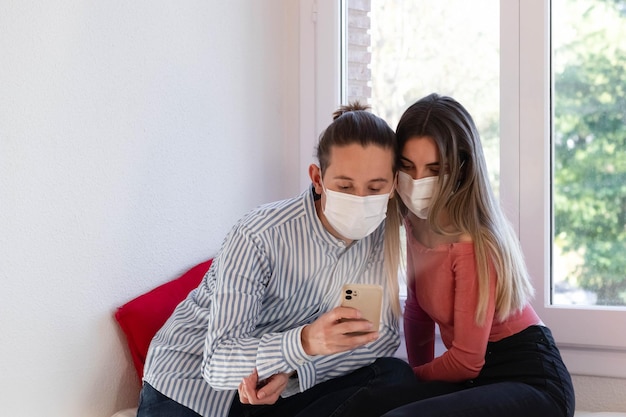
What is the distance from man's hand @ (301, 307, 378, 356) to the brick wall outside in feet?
3.35

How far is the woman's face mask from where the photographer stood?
1431 mm

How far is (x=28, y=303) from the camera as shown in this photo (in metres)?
1.24

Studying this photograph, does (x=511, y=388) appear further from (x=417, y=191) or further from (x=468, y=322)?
(x=417, y=191)

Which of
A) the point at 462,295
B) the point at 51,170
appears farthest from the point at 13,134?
the point at 462,295

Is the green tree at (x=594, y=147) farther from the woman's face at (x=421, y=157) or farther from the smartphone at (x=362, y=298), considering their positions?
the smartphone at (x=362, y=298)

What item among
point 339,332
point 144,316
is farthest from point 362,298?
point 144,316

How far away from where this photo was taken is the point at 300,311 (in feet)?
4.80

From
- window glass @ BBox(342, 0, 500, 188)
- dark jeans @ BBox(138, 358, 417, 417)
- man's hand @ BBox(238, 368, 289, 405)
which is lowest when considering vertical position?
dark jeans @ BBox(138, 358, 417, 417)

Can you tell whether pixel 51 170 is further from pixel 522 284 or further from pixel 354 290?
pixel 522 284

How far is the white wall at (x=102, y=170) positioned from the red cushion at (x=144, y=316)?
0.03 m

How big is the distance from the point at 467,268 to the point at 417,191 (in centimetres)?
18

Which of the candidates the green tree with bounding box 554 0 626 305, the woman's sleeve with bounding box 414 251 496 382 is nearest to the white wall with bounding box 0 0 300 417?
the woman's sleeve with bounding box 414 251 496 382

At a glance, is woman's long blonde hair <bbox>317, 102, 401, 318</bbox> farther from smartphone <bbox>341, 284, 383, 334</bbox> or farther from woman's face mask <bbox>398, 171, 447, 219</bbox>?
smartphone <bbox>341, 284, 383, 334</bbox>

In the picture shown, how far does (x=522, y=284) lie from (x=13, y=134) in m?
1.03
